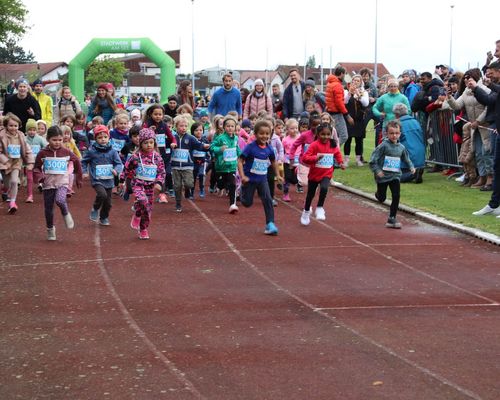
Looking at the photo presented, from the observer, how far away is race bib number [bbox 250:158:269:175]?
15273mm

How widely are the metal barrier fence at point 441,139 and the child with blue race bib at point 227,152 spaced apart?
5074 mm

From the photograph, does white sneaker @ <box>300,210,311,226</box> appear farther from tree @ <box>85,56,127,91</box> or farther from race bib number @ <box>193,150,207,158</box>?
tree @ <box>85,56,127,91</box>

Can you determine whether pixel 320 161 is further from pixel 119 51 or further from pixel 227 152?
pixel 119 51

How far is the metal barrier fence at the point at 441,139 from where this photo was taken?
21250 millimetres

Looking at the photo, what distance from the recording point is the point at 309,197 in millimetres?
15656

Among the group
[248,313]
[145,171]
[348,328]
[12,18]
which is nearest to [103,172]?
[145,171]

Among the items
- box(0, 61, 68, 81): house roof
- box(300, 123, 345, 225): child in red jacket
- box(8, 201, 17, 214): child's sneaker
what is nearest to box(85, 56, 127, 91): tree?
box(0, 61, 68, 81): house roof

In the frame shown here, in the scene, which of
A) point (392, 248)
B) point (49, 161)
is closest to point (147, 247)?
point (49, 161)

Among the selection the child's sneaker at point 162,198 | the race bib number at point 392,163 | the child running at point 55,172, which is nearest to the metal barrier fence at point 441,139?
the race bib number at point 392,163

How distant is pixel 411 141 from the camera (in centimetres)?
2108

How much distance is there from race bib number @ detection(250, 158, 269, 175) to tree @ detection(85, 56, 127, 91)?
114532mm

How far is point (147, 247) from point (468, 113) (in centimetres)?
842

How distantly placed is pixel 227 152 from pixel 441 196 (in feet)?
12.7

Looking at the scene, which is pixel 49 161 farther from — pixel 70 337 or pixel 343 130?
pixel 343 130
